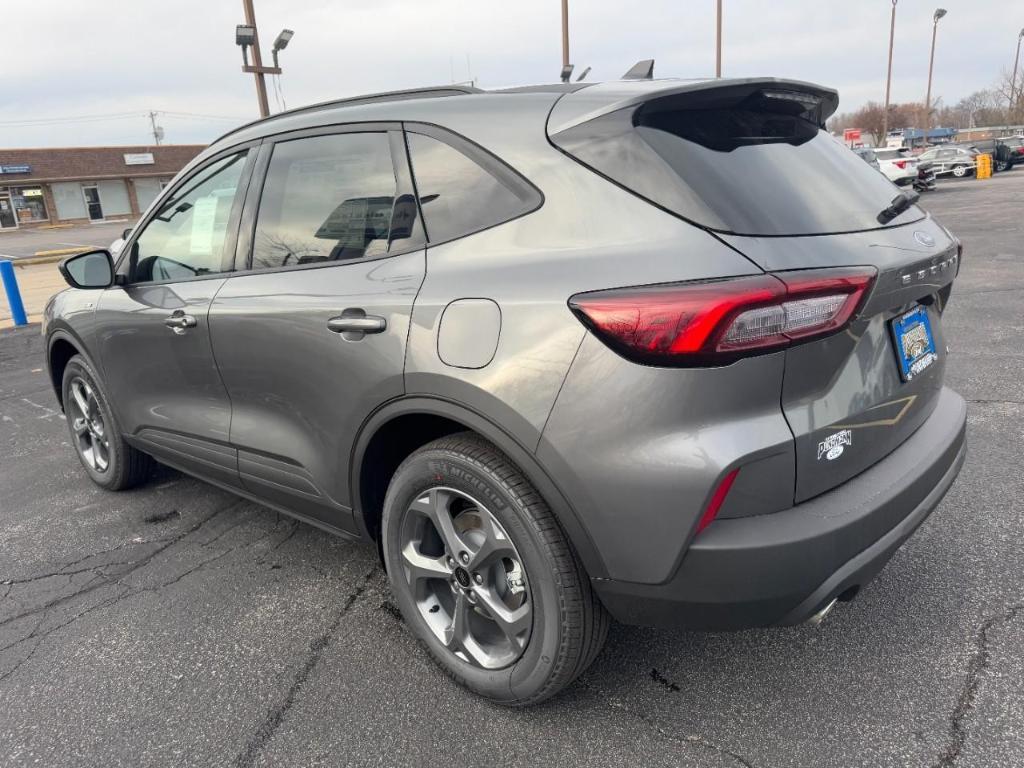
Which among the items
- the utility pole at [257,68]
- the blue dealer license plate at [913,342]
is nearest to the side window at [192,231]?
the blue dealer license plate at [913,342]

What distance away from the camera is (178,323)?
3.06 metres

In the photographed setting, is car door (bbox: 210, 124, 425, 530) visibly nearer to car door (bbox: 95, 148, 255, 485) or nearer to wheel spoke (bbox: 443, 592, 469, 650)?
car door (bbox: 95, 148, 255, 485)

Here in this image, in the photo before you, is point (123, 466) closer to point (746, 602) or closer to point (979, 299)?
point (746, 602)

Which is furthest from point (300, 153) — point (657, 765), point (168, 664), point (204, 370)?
point (657, 765)

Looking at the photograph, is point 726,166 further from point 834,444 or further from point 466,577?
point 466,577

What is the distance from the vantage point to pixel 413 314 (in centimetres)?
214

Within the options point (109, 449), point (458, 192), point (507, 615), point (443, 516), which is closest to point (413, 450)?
point (443, 516)

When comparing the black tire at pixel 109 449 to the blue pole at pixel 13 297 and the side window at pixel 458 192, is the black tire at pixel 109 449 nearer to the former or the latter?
the side window at pixel 458 192

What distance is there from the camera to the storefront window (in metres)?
46.3

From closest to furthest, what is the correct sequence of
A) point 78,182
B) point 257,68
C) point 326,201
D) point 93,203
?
point 326,201 < point 257,68 < point 78,182 < point 93,203

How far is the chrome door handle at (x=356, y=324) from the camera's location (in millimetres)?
2229

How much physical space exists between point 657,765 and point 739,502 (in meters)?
0.81

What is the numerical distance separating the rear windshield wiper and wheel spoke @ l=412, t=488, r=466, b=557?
59.1 inches

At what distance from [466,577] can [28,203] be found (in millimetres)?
55020
